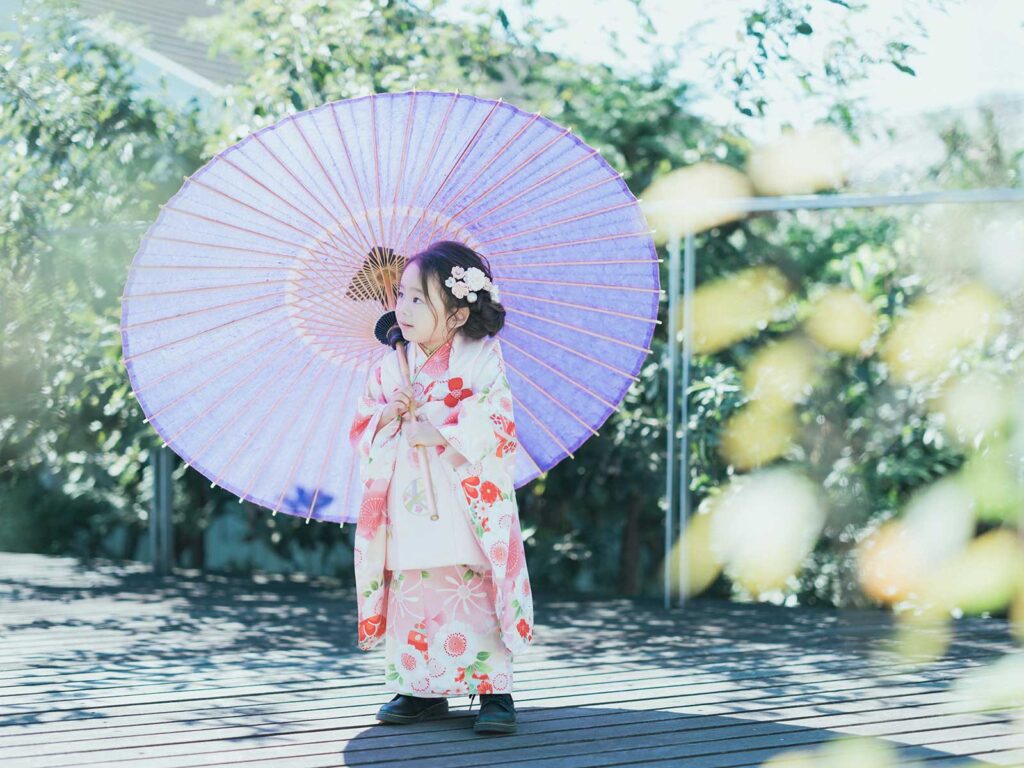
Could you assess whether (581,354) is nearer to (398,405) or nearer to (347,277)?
(398,405)

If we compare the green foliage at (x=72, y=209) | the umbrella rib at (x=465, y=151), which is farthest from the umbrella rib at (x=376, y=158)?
the green foliage at (x=72, y=209)

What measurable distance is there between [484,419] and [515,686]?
3.25 feet

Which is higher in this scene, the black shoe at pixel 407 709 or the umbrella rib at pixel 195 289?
the umbrella rib at pixel 195 289

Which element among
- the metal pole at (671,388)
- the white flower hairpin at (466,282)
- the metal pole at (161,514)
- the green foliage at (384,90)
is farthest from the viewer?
the metal pole at (161,514)

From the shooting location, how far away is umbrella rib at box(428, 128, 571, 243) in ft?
9.91

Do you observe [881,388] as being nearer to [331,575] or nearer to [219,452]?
[331,575]

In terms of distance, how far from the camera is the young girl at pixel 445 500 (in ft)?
Result: 9.76

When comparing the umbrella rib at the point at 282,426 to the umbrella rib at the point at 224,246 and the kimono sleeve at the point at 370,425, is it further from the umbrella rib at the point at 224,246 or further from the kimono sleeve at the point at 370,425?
the umbrella rib at the point at 224,246

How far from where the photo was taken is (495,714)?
303 centimetres

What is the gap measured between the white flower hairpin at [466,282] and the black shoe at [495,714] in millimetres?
931

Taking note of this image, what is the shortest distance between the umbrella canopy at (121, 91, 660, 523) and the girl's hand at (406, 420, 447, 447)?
0.22 metres

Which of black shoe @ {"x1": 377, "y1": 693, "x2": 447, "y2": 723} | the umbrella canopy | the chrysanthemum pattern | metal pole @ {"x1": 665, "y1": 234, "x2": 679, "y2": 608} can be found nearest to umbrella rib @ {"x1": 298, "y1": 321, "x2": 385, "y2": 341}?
the umbrella canopy

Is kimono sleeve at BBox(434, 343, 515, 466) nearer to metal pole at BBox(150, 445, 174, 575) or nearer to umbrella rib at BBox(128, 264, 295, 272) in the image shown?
umbrella rib at BBox(128, 264, 295, 272)

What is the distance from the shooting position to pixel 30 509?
6.86 m
